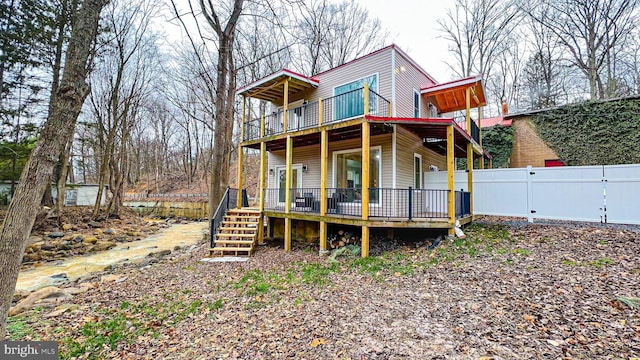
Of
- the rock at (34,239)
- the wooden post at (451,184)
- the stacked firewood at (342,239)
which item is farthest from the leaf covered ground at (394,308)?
the rock at (34,239)

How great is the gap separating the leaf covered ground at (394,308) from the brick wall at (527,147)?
24.3 feet

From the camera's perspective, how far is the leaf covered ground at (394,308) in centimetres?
328

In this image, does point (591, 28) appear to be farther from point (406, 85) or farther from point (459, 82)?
point (406, 85)

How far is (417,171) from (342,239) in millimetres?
4078

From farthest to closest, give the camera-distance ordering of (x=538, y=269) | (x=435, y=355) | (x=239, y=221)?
1. (x=239, y=221)
2. (x=538, y=269)
3. (x=435, y=355)

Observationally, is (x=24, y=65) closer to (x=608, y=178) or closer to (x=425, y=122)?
(x=425, y=122)

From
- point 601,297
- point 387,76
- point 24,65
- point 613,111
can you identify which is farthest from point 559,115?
point 24,65

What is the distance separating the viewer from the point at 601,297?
390cm

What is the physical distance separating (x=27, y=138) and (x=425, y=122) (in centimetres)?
Result: 1832

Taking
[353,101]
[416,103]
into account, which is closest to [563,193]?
[416,103]

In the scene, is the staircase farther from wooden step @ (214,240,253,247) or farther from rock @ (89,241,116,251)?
rock @ (89,241,116,251)

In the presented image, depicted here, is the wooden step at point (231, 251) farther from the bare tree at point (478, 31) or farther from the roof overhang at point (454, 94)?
the bare tree at point (478, 31)

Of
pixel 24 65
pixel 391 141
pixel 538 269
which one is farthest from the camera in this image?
pixel 24 65

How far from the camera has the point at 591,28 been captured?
543 inches
